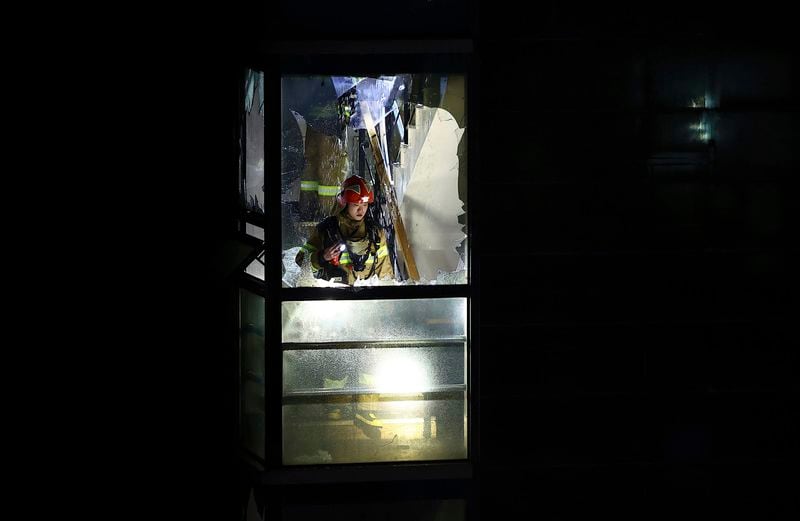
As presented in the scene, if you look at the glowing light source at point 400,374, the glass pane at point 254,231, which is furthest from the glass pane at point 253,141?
the glowing light source at point 400,374

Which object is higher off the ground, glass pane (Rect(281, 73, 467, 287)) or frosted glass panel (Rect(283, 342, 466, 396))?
glass pane (Rect(281, 73, 467, 287))

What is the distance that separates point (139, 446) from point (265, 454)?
3.76 ft

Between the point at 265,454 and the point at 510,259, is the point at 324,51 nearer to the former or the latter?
the point at 510,259

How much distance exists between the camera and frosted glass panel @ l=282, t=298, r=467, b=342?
16.2 feet

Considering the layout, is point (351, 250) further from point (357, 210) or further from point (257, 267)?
point (257, 267)

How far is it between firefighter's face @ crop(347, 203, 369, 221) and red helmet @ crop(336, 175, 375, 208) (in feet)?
0.09

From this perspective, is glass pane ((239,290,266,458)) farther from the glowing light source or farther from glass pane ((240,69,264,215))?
the glowing light source

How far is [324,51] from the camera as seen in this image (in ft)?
15.7

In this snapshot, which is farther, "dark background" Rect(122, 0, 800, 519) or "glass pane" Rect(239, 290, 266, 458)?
"glass pane" Rect(239, 290, 266, 458)

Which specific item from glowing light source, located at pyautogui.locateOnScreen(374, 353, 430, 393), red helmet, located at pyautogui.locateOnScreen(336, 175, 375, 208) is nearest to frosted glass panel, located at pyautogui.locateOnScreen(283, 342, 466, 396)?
glowing light source, located at pyautogui.locateOnScreen(374, 353, 430, 393)

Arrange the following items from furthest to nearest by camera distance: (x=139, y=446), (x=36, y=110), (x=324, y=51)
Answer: (x=324, y=51), (x=139, y=446), (x=36, y=110)

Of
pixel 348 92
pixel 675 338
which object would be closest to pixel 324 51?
pixel 348 92

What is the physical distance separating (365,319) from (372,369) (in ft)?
1.13

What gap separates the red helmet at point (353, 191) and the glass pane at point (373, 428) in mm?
1320
